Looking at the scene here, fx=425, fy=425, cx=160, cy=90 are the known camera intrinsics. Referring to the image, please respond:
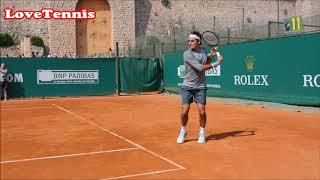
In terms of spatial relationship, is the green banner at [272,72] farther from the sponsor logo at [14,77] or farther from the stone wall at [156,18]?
the stone wall at [156,18]

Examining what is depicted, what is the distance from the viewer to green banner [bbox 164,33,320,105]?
1324 cm

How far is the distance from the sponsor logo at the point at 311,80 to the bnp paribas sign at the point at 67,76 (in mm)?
12963

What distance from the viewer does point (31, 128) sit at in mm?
10219

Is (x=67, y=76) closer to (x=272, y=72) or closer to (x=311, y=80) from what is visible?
(x=272, y=72)

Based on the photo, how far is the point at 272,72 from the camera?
15016mm

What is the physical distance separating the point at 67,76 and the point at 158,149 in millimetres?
16498

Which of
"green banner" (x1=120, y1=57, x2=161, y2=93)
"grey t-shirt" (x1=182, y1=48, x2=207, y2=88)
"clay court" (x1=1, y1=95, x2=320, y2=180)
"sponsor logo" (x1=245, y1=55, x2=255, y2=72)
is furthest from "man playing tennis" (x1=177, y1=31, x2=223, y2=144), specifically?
"green banner" (x1=120, y1=57, x2=161, y2=93)

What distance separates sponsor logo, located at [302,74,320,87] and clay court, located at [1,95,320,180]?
5.60 ft

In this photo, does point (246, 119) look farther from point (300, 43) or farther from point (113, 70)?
point (113, 70)

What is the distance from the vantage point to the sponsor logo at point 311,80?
1285 centimetres

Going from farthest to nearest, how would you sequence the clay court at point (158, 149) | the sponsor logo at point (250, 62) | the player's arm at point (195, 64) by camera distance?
the sponsor logo at point (250, 62) → the player's arm at point (195, 64) → the clay court at point (158, 149)

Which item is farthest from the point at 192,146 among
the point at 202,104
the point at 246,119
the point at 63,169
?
the point at 246,119

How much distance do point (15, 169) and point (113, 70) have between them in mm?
18496

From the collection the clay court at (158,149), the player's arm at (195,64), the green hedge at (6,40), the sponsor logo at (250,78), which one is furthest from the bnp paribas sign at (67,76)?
the green hedge at (6,40)
